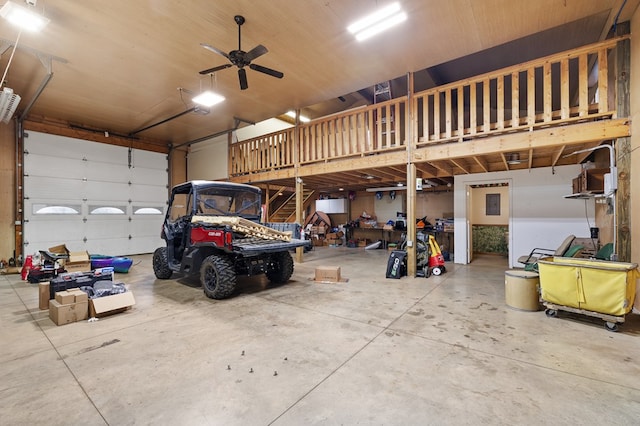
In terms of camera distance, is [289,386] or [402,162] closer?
[289,386]

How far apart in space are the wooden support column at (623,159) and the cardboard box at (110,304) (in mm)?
6878

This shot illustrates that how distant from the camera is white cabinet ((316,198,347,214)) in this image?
41.4 feet

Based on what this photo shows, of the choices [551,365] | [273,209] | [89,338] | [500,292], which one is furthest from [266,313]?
[273,209]

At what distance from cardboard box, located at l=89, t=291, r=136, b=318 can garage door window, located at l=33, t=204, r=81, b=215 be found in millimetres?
6886

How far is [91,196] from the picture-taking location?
9000mm

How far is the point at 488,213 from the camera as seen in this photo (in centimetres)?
966

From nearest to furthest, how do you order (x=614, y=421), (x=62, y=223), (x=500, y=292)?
(x=614, y=421), (x=500, y=292), (x=62, y=223)

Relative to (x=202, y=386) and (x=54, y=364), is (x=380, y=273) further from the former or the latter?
(x=54, y=364)

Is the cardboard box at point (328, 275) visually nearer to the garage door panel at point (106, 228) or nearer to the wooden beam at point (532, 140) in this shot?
the wooden beam at point (532, 140)

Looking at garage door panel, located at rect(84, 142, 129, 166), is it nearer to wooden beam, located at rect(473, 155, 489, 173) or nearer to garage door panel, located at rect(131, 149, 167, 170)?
garage door panel, located at rect(131, 149, 167, 170)

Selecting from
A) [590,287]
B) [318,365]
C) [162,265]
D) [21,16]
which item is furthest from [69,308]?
[590,287]

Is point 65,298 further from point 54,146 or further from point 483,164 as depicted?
point 483,164

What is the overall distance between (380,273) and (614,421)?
4596mm

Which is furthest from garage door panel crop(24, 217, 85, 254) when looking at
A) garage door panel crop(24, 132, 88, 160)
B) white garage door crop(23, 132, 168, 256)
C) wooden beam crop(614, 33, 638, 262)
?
wooden beam crop(614, 33, 638, 262)
